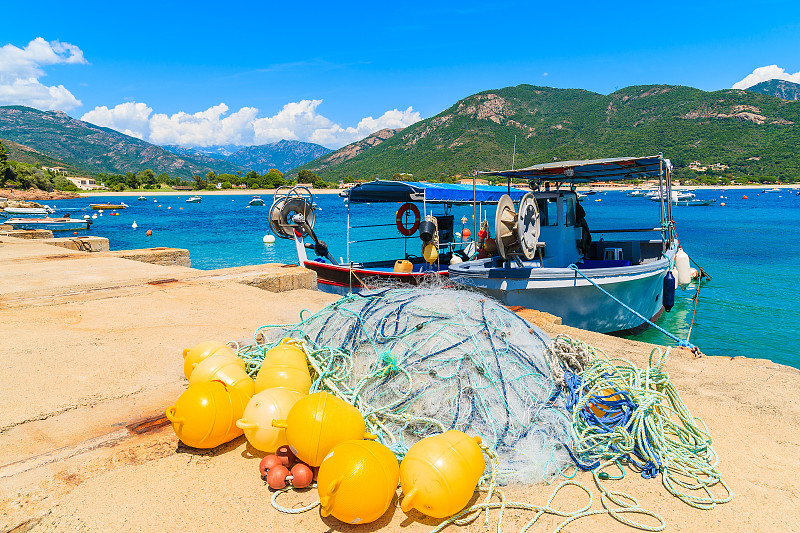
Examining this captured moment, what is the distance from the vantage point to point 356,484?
236 cm

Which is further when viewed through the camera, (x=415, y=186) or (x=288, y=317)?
(x=415, y=186)

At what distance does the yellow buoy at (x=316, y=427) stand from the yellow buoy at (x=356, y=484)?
→ 23 cm

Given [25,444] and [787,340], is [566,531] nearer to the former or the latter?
[25,444]

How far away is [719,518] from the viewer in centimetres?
276

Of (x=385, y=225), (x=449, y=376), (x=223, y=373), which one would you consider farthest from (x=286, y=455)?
(x=385, y=225)

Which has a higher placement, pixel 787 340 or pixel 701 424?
pixel 701 424

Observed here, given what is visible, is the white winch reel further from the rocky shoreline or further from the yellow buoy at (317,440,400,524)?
the rocky shoreline

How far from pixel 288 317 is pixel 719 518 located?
5.40 metres

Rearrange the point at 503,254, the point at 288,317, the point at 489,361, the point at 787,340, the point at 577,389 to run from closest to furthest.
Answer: the point at 489,361, the point at 577,389, the point at 288,317, the point at 503,254, the point at 787,340

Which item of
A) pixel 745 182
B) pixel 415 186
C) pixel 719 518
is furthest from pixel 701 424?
pixel 745 182

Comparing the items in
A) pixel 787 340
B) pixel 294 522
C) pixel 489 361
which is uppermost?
pixel 489 361

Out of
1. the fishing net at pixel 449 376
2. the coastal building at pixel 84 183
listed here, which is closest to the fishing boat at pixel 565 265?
the fishing net at pixel 449 376

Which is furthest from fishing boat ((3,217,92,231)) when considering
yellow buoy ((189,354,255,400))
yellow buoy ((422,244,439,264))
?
yellow buoy ((189,354,255,400))

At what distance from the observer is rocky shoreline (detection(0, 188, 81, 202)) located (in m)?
68.4
